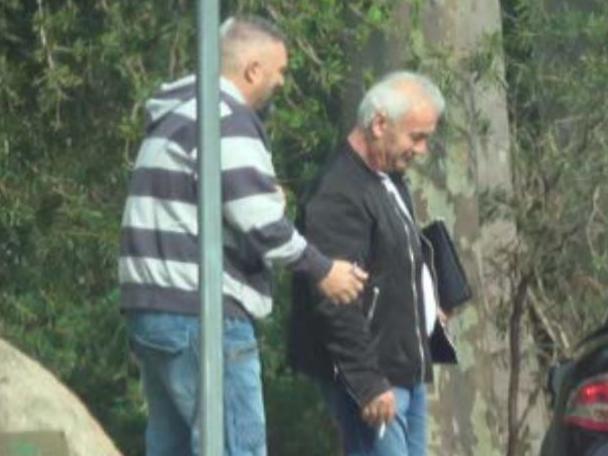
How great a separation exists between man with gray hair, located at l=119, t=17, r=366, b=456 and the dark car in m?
0.78

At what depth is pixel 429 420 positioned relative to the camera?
1261 centimetres

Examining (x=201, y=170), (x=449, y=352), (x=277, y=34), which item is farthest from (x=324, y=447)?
(x=201, y=170)

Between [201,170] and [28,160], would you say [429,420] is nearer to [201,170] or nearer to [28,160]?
[28,160]

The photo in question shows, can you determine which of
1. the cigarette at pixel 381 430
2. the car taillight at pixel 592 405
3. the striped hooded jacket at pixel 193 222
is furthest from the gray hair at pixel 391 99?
the car taillight at pixel 592 405

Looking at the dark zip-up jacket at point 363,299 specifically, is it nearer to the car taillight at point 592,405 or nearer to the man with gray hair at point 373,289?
the man with gray hair at point 373,289

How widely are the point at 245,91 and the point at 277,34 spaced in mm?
262

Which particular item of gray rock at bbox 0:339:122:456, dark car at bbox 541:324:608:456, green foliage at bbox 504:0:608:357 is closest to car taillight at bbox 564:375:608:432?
dark car at bbox 541:324:608:456

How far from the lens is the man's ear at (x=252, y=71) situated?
30.8ft

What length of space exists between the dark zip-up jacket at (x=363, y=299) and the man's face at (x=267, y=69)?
1.60 ft

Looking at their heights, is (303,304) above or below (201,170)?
below

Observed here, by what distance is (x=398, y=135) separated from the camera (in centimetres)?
988

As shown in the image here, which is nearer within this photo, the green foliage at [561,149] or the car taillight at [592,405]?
the car taillight at [592,405]

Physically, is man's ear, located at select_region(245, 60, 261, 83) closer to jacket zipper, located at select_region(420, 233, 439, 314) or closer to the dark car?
jacket zipper, located at select_region(420, 233, 439, 314)

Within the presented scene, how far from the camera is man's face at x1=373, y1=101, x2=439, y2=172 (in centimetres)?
988
